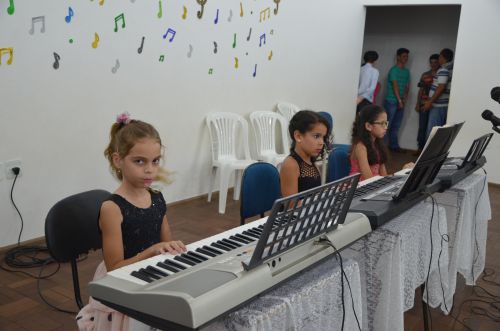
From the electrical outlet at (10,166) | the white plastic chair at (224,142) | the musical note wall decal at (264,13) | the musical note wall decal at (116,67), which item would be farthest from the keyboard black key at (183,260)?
the musical note wall decal at (264,13)

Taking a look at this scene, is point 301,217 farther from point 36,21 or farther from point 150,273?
point 36,21

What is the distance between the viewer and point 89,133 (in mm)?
3549

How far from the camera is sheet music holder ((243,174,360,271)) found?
121cm

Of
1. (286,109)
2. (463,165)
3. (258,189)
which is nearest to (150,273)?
(258,189)

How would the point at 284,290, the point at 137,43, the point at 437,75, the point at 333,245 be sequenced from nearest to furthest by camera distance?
the point at 284,290 → the point at 333,245 → the point at 137,43 → the point at 437,75

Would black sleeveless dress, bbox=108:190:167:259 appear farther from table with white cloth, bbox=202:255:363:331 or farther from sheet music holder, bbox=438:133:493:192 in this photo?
sheet music holder, bbox=438:133:493:192

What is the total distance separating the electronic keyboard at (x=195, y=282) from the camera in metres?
1.10

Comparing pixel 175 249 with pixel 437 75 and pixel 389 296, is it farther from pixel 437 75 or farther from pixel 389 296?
pixel 437 75

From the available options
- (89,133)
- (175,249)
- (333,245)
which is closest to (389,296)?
(333,245)

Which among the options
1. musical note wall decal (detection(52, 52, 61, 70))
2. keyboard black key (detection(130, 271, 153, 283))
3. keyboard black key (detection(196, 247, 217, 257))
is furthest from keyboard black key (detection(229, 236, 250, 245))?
musical note wall decal (detection(52, 52, 61, 70))

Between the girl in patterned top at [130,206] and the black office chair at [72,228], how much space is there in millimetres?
152

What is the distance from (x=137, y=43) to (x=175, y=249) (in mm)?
2699

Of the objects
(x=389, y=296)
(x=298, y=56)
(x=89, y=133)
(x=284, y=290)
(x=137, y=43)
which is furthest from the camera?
(x=298, y=56)

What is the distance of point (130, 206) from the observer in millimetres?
1708
